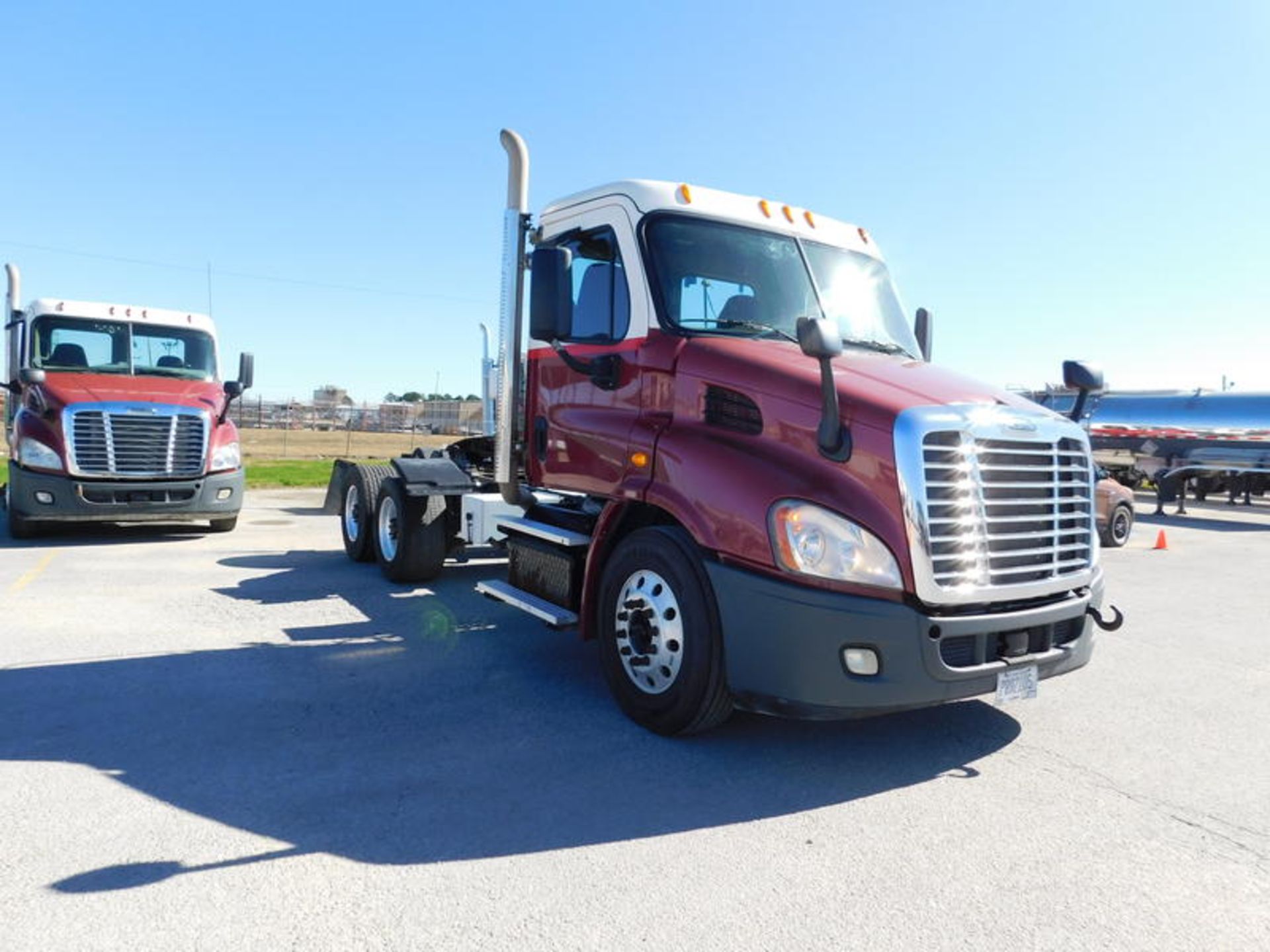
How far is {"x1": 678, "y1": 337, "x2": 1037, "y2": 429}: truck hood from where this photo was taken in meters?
3.86

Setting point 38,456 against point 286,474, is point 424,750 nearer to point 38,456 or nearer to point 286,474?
point 38,456

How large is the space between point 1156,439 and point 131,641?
77.1ft

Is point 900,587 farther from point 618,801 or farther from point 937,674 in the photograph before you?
point 618,801

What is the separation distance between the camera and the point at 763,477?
12.4ft

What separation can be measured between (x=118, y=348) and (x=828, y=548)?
33.2 ft

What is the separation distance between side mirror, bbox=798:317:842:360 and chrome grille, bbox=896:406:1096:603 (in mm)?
423

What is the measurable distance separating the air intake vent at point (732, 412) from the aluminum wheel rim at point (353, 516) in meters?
5.59

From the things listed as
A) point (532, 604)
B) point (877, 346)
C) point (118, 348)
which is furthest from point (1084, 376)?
point (118, 348)

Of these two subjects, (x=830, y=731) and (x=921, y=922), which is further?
(x=830, y=731)

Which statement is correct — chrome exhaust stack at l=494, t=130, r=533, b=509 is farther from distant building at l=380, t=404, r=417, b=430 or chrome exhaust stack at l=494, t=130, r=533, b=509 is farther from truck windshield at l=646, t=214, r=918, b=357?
distant building at l=380, t=404, r=417, b=430

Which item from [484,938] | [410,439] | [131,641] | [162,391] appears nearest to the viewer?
[484,938]

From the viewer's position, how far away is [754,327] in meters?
4.78

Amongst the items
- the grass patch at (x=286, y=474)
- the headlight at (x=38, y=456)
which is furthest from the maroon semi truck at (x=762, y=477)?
the grass patch at (x=286, y=474)

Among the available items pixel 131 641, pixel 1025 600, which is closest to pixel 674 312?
pixel 1025 600
